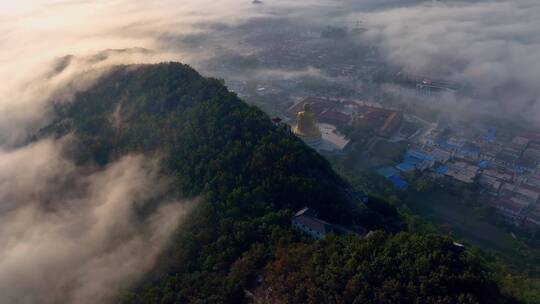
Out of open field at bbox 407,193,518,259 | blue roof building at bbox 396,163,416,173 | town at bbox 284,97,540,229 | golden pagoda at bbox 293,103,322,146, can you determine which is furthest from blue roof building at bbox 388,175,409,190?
golden pagoda at bbox 293,103,322,146

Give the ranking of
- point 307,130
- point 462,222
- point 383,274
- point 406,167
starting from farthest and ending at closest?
point 307,130, point 406,167, point 462,222, point 383,274

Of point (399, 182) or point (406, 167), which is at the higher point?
point (406, 167)

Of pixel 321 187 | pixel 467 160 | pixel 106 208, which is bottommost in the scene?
pixel 467 160

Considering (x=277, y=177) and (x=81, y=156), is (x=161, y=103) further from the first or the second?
(x=277, y=177)

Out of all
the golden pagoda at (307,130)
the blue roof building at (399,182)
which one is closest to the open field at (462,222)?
the blue roof building at (399,182)

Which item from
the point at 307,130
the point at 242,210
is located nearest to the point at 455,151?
the point at 307,130

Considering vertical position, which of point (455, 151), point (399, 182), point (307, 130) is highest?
point (307, 130)

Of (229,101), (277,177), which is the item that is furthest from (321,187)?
(229,101)

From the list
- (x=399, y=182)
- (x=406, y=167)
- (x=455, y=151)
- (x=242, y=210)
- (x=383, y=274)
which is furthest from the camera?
(x=455, y=151)

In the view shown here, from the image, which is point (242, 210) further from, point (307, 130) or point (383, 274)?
point (307, 130)

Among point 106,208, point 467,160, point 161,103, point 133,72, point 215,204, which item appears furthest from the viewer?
point 467,160
